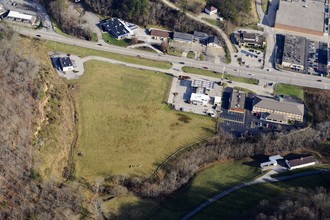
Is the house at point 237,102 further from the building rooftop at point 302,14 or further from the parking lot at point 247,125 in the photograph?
the building rooftop at point 302,14

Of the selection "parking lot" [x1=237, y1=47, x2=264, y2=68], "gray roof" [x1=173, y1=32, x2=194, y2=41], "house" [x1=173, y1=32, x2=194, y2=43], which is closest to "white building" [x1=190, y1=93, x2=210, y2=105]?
"parking lot" [x1=237, y1=47, x2=264, y2=68]

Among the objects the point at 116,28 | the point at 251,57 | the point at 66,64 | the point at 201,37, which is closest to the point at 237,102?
the point at 251,57

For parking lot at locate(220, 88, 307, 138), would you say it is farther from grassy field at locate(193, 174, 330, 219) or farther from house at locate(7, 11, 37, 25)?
house at locate(7, 11, 37, 25)

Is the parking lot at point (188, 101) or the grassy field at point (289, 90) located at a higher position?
the grassy field at point (289, 90)

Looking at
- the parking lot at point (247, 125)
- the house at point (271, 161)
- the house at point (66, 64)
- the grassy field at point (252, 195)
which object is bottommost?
the grassy field at point (252, 195)

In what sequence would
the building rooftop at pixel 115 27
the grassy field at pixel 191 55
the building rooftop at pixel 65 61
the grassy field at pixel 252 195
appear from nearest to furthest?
1. the grassy field at pixel 252 195
2. the building rooftop at pixel 65 61
3. the grassy field at pixel 191 55
4. the building rooftop at pixel 115 27

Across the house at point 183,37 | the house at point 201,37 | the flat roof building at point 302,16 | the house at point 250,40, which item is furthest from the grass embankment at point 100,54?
the flat roof building at point 302,16

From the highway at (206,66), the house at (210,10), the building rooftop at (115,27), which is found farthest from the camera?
the house at (210,10)
